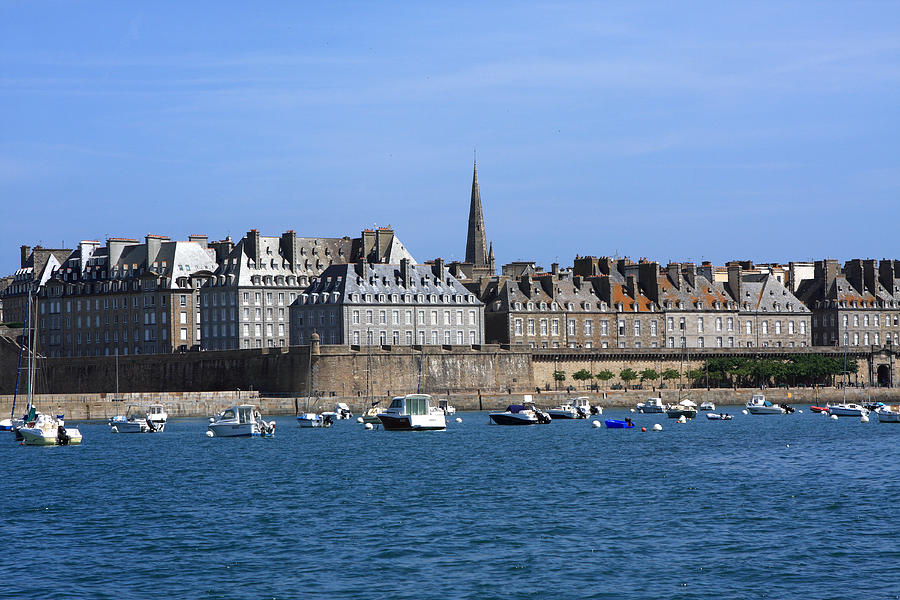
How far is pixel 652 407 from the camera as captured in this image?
92.1m

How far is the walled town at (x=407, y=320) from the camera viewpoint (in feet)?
322

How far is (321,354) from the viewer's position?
92.2 m

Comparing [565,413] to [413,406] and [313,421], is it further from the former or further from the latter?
[313,421]

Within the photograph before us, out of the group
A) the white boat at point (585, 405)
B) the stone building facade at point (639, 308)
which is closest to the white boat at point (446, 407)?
the white boat at point (585, 405)

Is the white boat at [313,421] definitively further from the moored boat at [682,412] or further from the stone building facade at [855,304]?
the stone building facade at [855,304]

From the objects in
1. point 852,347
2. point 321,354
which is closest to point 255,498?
point 321,354

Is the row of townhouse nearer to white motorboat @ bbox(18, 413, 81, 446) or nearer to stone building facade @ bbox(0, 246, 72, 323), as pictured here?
stone building facade @ bbox(0, 246, 72, 323)

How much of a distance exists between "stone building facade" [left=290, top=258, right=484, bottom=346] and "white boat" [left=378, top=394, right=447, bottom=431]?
25815mm

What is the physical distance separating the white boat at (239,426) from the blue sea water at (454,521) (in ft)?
20.9

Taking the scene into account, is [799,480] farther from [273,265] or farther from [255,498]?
[273,265]

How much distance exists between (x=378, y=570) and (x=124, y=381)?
72658 millimetres

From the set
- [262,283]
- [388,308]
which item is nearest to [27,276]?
[262,283]

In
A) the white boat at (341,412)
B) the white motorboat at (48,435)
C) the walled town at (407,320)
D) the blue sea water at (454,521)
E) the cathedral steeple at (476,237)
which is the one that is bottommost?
the blue sea water at (454,521)

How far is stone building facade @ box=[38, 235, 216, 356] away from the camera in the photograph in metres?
113
